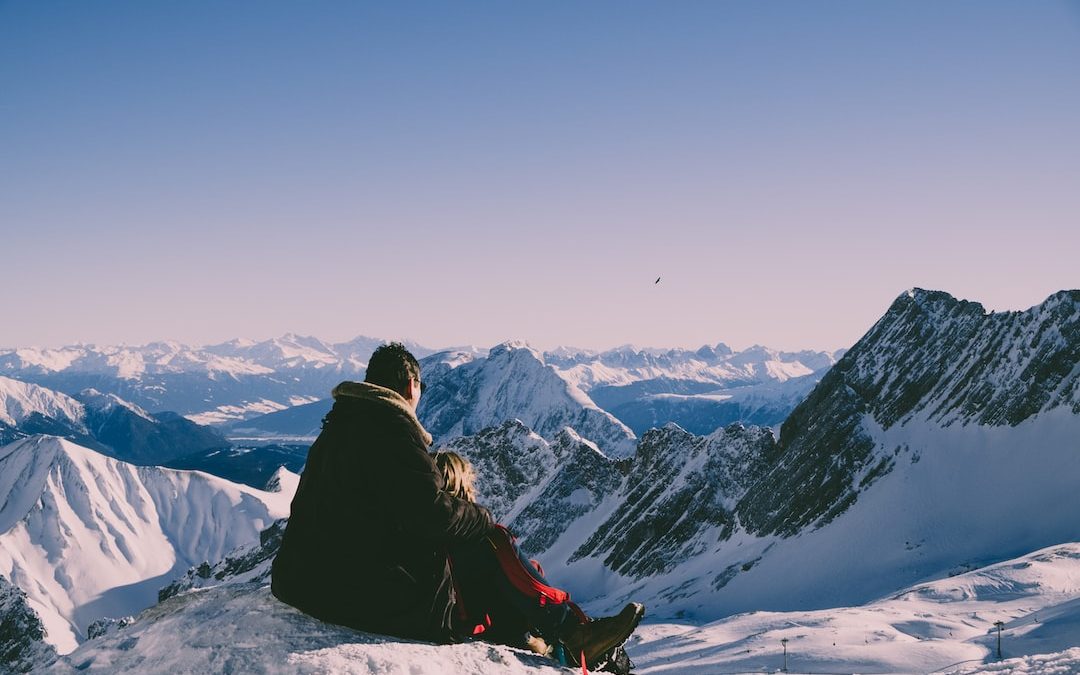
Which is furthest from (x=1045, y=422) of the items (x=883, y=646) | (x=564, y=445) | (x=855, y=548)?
(x=564, y=445)

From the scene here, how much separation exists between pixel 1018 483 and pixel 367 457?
365ft

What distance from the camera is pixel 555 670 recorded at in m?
7.43

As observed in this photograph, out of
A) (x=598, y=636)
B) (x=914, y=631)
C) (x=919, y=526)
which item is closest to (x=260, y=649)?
(x=598, y=636)

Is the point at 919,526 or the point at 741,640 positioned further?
the point at 919,526

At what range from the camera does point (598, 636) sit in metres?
7.86

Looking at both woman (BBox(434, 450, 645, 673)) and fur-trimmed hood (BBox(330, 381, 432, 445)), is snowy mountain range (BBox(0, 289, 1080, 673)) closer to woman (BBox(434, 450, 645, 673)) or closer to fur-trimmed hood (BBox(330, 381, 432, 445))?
woman (BBox(434, 450, 645, 673))

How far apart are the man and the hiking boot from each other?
1.59m

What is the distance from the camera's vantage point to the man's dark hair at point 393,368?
7027 mm

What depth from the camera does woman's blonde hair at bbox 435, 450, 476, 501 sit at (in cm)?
703

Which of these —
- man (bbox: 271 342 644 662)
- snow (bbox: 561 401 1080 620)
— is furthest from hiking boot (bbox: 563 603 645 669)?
snow (bbox: 561 401 1080 620)

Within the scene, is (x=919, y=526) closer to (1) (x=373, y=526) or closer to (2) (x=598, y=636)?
(2) (x=598, y=636)

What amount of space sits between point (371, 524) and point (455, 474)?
1018mm

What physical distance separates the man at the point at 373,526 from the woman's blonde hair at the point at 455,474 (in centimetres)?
30

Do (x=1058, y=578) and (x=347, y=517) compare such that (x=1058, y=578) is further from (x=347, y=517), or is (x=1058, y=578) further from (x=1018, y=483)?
(x=347, y=517)
